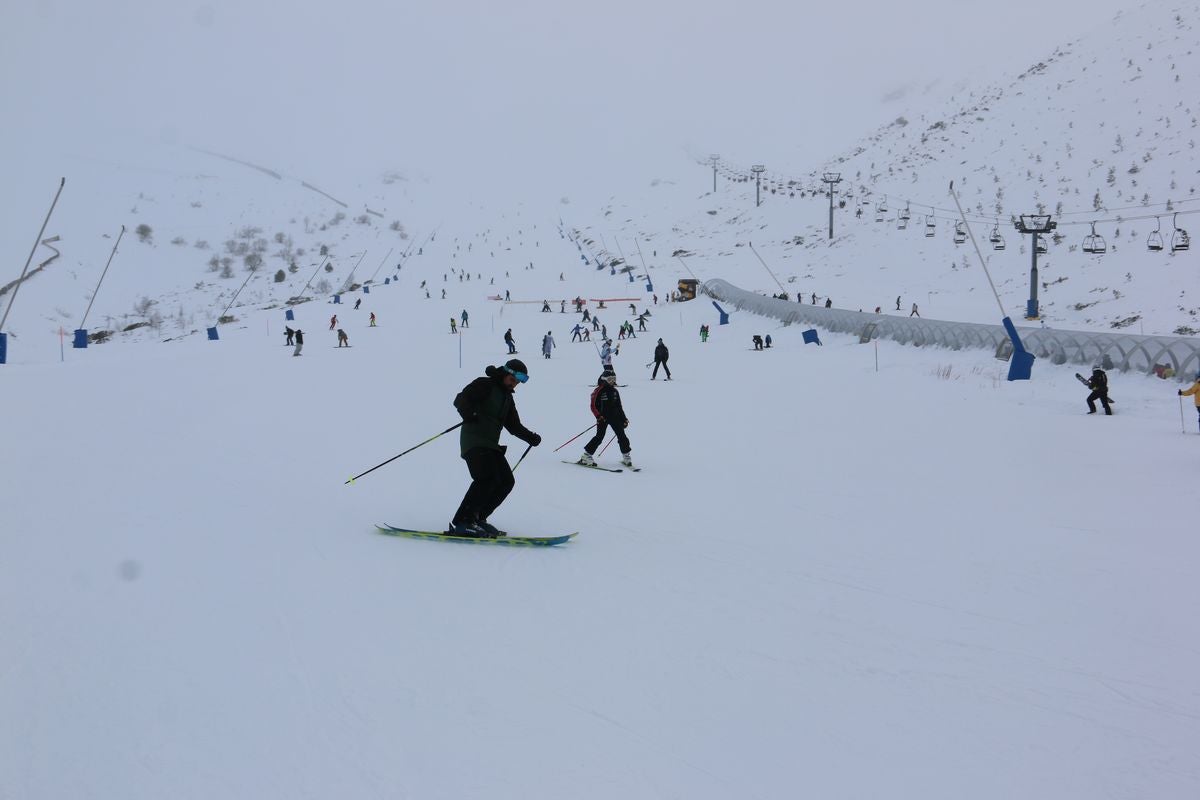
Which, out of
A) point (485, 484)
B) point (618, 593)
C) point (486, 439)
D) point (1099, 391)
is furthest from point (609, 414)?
point (1099, 391)

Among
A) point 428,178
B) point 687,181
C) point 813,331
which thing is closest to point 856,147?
point 687,181

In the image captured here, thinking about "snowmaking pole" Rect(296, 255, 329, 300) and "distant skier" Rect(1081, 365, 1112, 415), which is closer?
"distant skier" Rect(1081, 365, 1112, 415)

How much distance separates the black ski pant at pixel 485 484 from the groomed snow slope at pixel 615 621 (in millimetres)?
560

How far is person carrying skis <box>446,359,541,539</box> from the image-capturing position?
763 centimetres

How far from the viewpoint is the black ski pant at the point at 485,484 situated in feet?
25.3

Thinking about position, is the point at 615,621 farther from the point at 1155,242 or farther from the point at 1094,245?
the point at 1155,242

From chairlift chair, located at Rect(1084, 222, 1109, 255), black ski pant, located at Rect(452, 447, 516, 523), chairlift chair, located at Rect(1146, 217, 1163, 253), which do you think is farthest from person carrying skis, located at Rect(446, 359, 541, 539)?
chairlift chair, located at Rect(1084, 222, 1109, 255)

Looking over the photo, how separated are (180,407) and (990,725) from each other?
1754 centimetres

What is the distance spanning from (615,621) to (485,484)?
98.5 inches

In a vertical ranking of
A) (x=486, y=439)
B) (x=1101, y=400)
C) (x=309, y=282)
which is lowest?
(x=1101, y=400)

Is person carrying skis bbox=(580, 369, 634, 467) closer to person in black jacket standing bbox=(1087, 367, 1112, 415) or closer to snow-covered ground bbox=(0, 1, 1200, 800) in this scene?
snow-covered ground bbox=(0, 1, 1200, 800)

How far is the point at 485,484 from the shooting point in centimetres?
783

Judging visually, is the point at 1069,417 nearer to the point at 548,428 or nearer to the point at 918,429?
the point at 918,429

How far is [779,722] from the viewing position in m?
4.29
